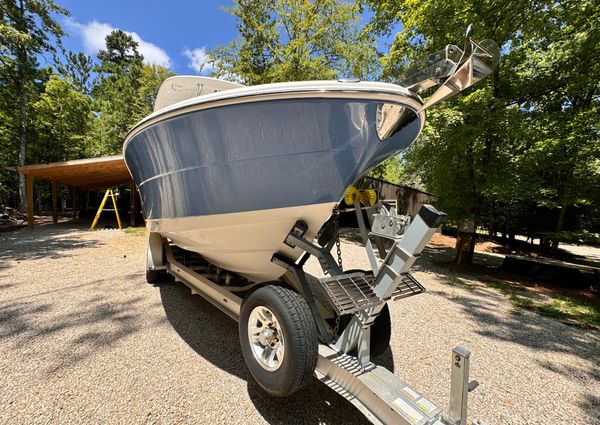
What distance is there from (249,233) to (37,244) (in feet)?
25.5

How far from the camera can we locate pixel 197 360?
7.32 feet

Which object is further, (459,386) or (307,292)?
(307,292)

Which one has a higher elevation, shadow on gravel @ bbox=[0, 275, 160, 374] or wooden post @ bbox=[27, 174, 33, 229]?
wooden post @ bbox=[27, 174, 33, 229]

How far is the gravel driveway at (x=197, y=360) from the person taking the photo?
1.75 metres

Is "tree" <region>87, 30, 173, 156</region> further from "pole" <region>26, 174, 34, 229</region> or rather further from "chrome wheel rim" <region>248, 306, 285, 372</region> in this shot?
"chrome wheel rim" <region>248, 306, 285, 372</region>

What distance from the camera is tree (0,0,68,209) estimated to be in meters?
10.5

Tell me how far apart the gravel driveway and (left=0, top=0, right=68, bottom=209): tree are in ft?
38.3

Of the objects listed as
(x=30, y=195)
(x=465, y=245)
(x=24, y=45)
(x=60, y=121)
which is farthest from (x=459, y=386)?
(x=60, y=121)

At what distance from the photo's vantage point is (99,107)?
1881 centimetres

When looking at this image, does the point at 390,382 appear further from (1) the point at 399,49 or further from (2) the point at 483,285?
(1) the point at 399,49

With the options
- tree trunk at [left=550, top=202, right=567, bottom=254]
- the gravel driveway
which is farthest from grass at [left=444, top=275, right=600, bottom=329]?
tree trunk at [left=550, top=202, right=567, bottom=254]

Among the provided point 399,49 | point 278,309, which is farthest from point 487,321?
point 399,49

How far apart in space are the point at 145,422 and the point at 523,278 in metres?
7.36

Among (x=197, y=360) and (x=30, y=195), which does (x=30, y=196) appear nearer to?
(x=30, y=195)
